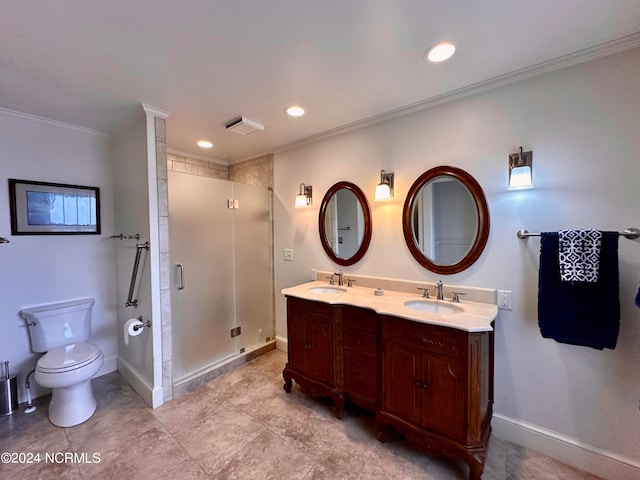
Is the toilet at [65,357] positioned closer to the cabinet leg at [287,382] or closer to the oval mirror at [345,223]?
the cabinet leg at [287,382]

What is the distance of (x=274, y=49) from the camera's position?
1.47 m

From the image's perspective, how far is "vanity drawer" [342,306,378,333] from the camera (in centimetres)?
186

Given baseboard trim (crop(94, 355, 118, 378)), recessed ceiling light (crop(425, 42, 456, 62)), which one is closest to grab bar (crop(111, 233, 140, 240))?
baseboard trim (crop(94, 355, 118, 378))

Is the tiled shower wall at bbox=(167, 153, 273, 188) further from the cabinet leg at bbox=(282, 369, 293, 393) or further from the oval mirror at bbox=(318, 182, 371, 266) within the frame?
the cabinet leg at bbox=(282, 369, 293, 393)

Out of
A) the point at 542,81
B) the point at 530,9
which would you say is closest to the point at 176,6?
the point at 530,9

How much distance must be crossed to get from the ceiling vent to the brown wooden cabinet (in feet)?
5.24

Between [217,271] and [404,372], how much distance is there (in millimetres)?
1965

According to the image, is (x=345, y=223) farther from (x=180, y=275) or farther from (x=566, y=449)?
(x=566, y=449)

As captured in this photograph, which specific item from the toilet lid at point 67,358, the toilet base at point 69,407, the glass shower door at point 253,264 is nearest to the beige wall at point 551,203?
the glass shower door at point 253,264

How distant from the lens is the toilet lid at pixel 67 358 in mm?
1909

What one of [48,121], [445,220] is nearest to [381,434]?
[445,220]

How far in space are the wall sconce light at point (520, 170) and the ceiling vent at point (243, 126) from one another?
2.04m

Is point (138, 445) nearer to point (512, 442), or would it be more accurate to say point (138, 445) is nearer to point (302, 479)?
point (302, 479)

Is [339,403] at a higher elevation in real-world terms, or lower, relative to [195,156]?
lower
